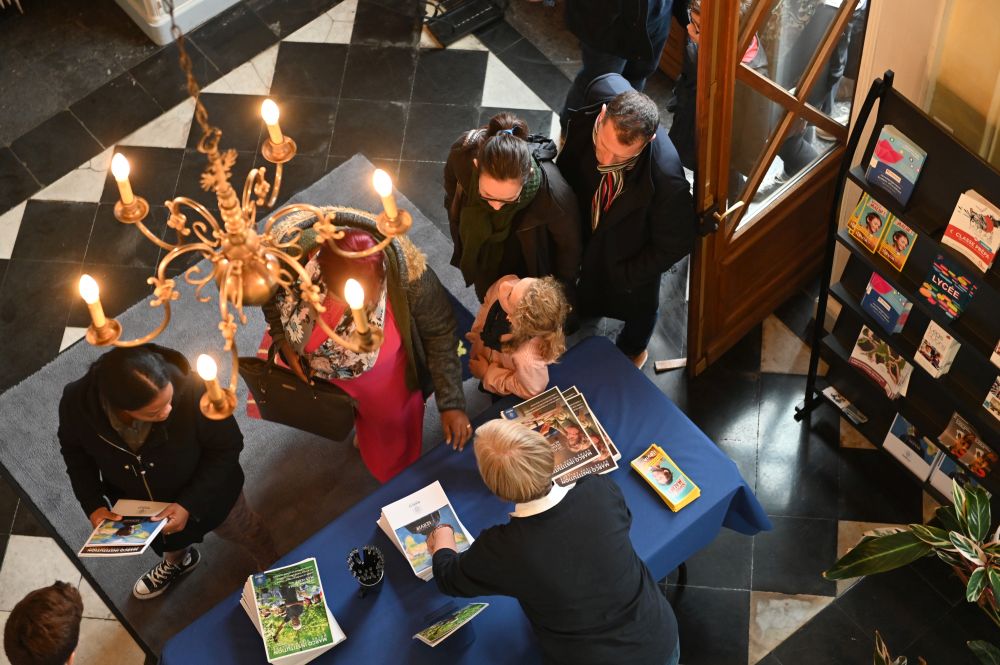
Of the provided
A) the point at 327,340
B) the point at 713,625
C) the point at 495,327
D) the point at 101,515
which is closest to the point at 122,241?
the point at 101,515

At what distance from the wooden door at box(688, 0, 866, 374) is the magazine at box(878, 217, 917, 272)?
1.92ft

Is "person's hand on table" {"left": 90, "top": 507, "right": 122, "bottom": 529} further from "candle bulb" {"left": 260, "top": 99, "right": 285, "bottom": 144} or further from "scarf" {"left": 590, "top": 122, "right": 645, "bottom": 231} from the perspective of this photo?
"scarf" {"left": 590, "top": 122, "right": 645, "bottom": 231}

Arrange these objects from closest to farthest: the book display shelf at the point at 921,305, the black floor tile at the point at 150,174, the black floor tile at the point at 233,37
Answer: the book display shelf at the point at 921,305
the black floor tile at the point at 150,174
the black floor tile at the point at 233,37

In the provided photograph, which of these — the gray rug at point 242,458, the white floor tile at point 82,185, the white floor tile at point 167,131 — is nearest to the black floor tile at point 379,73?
the white floor tile at point 167,131

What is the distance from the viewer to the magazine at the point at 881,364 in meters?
4.34

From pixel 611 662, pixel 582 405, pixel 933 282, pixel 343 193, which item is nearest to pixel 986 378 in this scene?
pixel 933 282

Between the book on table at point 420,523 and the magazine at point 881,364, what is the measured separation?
184 cm

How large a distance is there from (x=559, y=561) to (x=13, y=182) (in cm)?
415

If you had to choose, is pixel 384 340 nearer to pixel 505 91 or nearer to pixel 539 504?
pixel 539 504

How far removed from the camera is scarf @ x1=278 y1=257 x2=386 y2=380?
12.0 ft

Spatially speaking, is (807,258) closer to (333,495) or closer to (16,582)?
(333,495)

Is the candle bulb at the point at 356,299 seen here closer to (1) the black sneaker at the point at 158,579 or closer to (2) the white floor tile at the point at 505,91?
(1) the black sneaker at the point at 158,579

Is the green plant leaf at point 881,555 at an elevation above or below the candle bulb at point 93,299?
below

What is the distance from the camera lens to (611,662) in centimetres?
339
